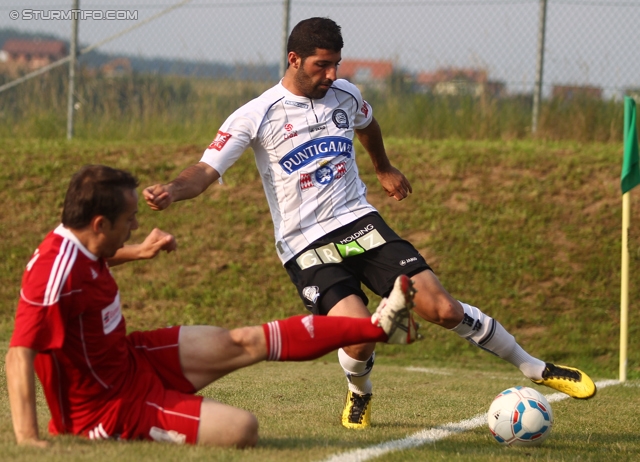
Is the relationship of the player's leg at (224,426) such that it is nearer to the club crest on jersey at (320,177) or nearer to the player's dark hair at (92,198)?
the player's dark hair at (92,198)

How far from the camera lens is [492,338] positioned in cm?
523

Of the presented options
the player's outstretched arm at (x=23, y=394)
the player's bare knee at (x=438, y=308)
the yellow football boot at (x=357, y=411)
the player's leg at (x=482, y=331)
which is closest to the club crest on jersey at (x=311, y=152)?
the player's leg at (x=482, y=331)

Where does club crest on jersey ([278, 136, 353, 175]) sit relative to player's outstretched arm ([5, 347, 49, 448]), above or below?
above

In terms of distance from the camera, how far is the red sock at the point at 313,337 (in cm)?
404

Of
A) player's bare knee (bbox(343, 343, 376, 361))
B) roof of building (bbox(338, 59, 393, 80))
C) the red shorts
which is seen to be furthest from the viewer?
roof of building (bbox(338, 59, 393, 80))

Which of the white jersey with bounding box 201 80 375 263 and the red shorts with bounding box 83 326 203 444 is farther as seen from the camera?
the white jersey with bounding box 201 80 375 263

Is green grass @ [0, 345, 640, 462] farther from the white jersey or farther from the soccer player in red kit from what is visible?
A: the white jersey

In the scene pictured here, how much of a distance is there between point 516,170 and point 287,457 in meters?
8.58

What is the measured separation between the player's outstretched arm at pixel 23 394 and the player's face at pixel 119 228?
0.54 metres

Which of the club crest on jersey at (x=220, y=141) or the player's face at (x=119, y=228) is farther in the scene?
the club crest on jersey at (x=220, y=141)

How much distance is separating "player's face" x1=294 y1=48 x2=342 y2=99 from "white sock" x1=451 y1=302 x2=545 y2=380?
5.02 feet

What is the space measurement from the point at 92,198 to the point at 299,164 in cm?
173

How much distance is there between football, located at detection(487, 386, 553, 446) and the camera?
4.73m

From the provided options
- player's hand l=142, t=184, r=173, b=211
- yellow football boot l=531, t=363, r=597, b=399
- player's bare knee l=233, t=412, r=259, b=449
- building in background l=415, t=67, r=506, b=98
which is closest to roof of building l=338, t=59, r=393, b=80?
building in background l=415, t=67, r=506, b=98
